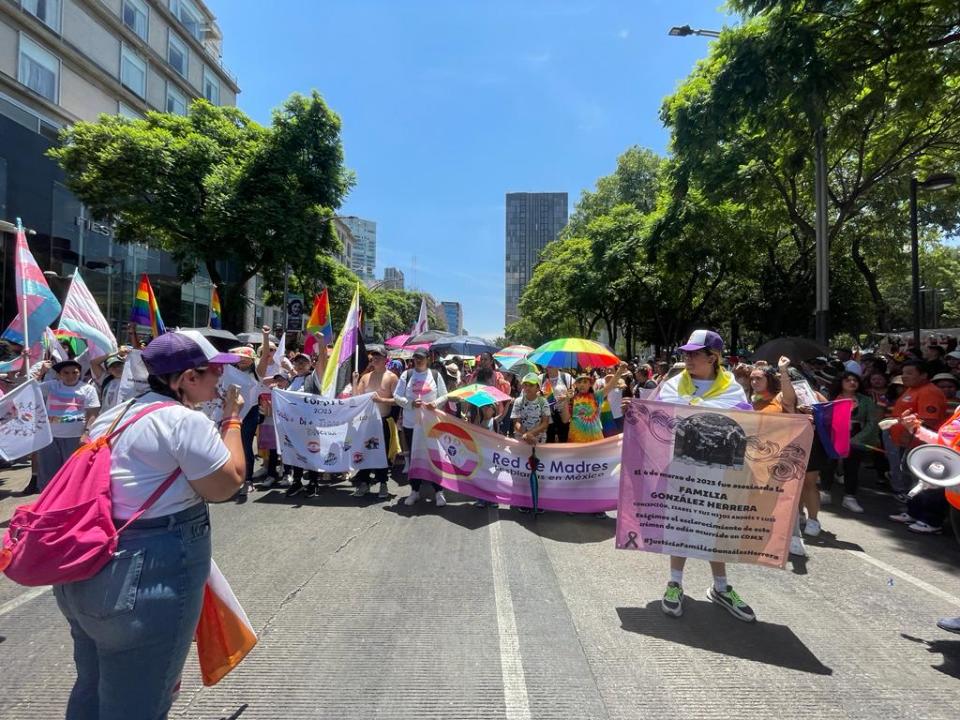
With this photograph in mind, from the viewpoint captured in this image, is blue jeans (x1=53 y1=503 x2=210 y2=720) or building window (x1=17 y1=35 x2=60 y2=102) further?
building window (x1=17 y1=35 x2=60 y2=102)

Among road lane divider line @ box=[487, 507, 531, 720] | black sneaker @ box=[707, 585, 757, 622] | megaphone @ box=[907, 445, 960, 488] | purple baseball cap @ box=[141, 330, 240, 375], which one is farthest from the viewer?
black sneaker @ box=[707, 585, 757, 622]

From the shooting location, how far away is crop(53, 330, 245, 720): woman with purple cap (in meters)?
1.81

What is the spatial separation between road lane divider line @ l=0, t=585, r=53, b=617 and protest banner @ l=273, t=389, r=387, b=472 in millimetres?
3362

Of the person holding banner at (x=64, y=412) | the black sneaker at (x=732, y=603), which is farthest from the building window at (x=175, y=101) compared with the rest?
the black sneaker at (x=732, y=603)

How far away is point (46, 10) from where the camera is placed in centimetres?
2373

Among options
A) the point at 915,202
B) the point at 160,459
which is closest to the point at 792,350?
the point at 915,202

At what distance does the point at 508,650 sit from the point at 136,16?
38.1 metres

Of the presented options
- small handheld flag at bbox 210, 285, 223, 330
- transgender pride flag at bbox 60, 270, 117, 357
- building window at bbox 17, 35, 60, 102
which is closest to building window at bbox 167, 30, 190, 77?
building window at bbox 17, 35, 60, 102

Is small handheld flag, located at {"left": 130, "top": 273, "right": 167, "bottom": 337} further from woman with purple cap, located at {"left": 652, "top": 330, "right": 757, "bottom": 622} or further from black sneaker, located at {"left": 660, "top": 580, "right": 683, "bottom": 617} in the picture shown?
black sneaker, located at {"left": 660, "top": 580, "right": 683, "bottom": 617}

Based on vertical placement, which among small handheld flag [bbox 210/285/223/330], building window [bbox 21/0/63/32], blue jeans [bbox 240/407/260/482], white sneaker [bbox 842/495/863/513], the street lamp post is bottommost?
white sneaker [bbox 842/495/863/513]

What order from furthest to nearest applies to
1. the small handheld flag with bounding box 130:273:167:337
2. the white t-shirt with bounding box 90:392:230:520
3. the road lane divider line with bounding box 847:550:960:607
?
the small handheld flag with bounding box 130:273:167:337 → the road lane divider line with bounding box 847:550:960:607 → the white t-shirt with bounding box 90:392:230:520

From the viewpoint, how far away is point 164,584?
189 centimetres

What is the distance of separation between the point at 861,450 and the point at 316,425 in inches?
284

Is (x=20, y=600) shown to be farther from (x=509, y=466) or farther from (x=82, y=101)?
(x=82, y=101)
